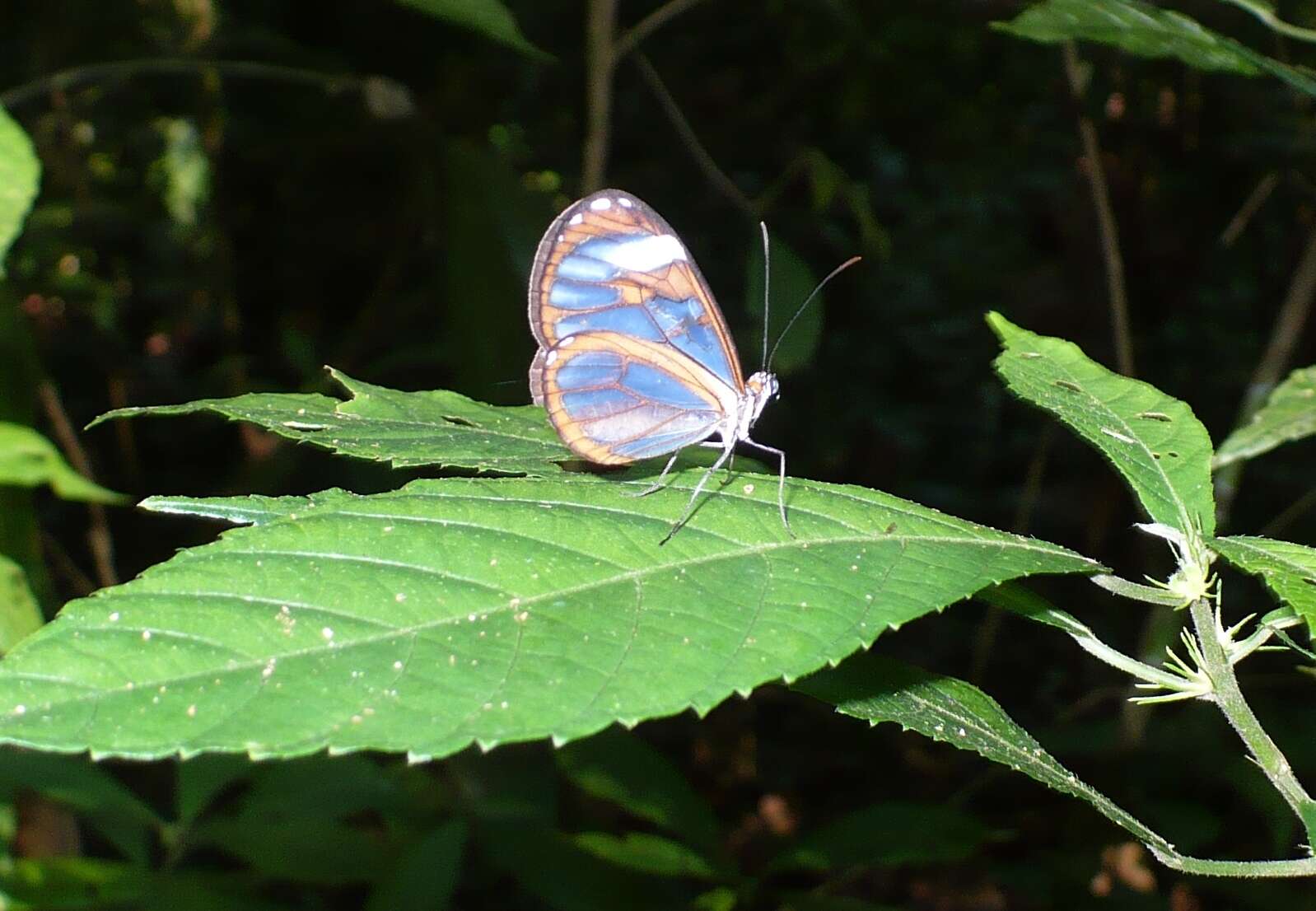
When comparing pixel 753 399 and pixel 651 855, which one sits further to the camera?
pixel 651 855

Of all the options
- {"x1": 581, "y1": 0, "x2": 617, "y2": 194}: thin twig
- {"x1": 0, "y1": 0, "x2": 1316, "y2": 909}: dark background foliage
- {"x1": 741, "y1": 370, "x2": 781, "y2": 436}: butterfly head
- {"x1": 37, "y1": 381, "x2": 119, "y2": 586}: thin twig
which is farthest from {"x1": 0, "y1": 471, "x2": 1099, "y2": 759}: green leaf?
{"x1": 37, "y1": 381, "x2": 119, "y2": 586}: thin twig

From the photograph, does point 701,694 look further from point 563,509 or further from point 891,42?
point 891,42

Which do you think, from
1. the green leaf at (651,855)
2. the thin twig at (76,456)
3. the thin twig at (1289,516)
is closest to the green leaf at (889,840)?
the green leaf at (651,855)

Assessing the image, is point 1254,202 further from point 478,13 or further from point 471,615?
point 471,615

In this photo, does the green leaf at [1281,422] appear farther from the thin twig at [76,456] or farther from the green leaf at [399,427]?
the thin twig at [76,456]

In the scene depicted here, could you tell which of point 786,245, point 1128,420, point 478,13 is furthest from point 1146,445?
point 786,245
